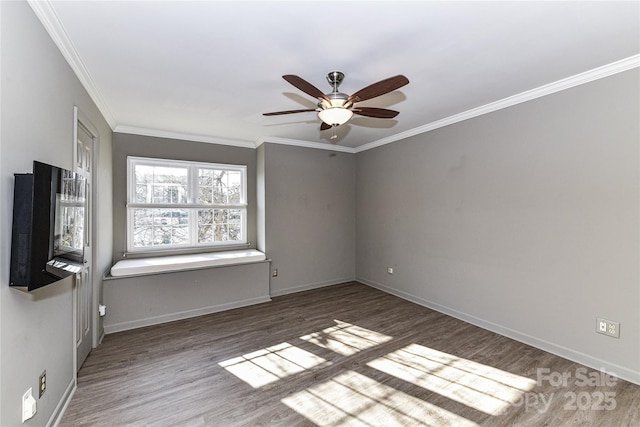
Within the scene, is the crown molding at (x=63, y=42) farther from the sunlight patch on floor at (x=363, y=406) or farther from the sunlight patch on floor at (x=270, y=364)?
the sunlight patch on floor at (x=363, y=406)

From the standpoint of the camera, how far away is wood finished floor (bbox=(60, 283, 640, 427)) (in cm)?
192

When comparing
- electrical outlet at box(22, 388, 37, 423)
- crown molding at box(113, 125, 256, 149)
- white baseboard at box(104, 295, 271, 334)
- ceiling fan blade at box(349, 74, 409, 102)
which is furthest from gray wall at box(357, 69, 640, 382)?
electrical outlet at box(22, 388, 37, 423)

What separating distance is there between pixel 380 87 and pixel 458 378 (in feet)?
7.97

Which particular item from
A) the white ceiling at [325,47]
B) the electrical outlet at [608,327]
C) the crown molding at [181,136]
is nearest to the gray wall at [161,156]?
the crown molding at [181,136]

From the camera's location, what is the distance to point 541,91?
271 cm

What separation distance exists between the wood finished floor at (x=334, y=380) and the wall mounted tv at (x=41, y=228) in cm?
118

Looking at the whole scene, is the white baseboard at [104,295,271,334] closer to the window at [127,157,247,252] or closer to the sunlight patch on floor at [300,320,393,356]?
the window at [127,157,247,252]

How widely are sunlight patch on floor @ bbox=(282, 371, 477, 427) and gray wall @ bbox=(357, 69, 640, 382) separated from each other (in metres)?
1.61

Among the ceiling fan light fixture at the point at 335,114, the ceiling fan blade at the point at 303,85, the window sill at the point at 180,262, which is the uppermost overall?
the ceiling fan blade at the point at 303,85

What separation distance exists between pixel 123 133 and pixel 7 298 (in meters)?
3.14

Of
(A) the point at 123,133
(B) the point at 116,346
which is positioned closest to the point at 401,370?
(B) the point at 116,346

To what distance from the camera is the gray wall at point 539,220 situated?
2295 millimetres

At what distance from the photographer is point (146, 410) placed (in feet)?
6.50

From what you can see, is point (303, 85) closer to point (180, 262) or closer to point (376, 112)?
point (376, 112)
